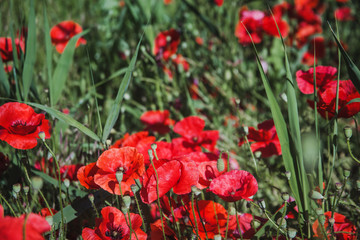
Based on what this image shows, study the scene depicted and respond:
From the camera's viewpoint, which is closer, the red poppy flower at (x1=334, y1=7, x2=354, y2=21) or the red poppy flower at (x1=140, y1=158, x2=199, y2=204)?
the red poppy flower at (x1=140, y1=158, x2=199, y2=204)

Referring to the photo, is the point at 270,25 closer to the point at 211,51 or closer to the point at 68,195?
the point at 211,51

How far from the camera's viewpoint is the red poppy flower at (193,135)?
4.38 ft

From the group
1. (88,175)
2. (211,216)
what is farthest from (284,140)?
(88,175)

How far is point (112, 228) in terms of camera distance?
37.9 inches

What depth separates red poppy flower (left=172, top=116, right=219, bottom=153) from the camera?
1.34m

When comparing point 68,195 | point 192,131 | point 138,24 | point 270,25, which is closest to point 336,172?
point 192,131

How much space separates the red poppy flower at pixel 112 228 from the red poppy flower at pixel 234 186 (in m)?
0.21

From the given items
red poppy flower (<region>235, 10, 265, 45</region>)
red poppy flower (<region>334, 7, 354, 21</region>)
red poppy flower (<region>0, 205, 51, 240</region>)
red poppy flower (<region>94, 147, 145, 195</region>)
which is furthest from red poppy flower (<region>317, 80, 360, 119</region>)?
red poppy flower (<region>334, 7, 354, 21</region>)

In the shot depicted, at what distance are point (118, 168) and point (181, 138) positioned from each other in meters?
0.40

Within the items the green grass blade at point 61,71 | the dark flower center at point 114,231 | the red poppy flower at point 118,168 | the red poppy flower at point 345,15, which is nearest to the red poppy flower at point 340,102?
the red poppy flower at point 118,168

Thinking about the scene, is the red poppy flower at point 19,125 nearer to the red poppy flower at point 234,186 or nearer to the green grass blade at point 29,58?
the green grass blade at point 29,58

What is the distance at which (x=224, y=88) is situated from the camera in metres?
2.09

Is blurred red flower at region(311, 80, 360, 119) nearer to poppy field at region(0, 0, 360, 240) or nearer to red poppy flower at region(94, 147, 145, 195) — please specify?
poppy field at region(0, 0, 360, 240)

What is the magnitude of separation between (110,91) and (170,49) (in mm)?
418
